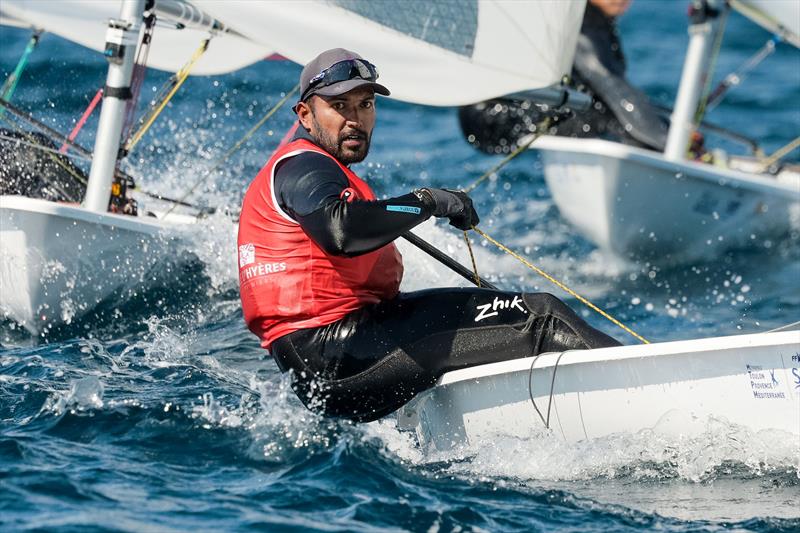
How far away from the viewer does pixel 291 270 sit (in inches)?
129

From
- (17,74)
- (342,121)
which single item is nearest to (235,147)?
(17,74)

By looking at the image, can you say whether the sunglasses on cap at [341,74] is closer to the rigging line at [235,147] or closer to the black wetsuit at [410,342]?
the black wetsuit at [410,342]

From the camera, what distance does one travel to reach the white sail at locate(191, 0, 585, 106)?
15.0 feet

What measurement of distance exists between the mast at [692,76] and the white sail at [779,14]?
0.26 meters

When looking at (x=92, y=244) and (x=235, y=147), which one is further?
(x=235, y=147)

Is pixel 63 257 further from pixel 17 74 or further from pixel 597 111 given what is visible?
pixel 597 111

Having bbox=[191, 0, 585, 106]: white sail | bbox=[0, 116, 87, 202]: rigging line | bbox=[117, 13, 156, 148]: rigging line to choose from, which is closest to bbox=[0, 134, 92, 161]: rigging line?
bbox=[0, 116, 87, 202]: rigging line

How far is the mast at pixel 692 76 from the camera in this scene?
247 inches

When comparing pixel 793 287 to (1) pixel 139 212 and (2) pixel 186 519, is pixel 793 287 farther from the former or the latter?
(2) pixel 186 519

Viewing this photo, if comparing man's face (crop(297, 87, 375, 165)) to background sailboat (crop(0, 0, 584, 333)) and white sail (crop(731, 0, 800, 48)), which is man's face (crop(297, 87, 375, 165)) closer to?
background sailboat (crop(0, 0, 584, 333))

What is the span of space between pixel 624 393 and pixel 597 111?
3.78 meters

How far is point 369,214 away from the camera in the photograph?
3.05 metres

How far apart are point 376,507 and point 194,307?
2.03 metres

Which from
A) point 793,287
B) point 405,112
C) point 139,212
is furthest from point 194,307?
point 405,112
